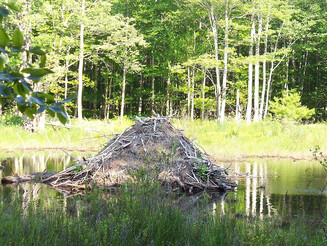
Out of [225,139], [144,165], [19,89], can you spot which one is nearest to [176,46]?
[225,139]

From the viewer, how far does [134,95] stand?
38844 millimetres

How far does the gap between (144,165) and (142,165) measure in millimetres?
235

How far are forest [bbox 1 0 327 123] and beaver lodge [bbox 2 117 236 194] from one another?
23.1 feet

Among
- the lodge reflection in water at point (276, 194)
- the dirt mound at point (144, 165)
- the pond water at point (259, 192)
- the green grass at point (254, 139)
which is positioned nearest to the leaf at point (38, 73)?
the pond water at point (259, 192)

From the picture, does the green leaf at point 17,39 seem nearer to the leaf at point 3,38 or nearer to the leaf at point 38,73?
the leaf at point 3,38

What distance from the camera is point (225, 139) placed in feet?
57.0

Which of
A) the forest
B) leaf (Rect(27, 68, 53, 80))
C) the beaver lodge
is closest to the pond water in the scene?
the beaver lodge

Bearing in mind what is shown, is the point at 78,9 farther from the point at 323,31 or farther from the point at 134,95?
the point at 323,31

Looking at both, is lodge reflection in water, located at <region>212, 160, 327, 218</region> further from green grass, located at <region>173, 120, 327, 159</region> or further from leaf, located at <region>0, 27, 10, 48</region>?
leaf, located at <region>0, 27, 10, 48</region>

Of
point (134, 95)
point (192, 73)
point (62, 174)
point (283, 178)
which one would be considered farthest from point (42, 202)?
point (134, 95)

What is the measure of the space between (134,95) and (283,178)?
29875 mm

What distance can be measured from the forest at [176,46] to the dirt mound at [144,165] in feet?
23.4

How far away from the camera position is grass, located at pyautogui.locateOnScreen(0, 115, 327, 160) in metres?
15.8

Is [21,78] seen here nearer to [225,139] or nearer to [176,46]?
[225,139]
